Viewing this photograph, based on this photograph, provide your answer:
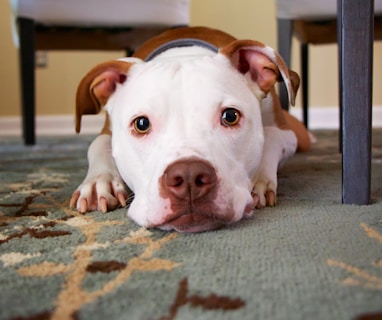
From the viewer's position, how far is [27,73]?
8.99 feet

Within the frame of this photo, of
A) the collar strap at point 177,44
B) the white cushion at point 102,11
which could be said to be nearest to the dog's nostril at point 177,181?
the collar strap at point 177,44

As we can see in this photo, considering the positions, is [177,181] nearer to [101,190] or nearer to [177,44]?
[101,190]

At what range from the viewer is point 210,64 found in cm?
121

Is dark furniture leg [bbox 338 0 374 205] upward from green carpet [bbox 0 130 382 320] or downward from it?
upward

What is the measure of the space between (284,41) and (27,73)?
1271 millimetres

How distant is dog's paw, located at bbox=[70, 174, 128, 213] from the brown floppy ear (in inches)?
5.4

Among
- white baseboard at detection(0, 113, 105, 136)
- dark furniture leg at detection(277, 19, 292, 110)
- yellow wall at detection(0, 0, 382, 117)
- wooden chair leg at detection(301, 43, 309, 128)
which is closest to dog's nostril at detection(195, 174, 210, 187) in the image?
dark furniture leg at detection(277, 19, 292, 110)

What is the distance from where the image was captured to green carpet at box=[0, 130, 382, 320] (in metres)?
0.62

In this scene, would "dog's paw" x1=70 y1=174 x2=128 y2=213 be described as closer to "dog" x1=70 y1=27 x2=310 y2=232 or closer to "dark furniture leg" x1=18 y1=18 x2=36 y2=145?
"dog" x1=70 y1=27 x2=310 y2=232

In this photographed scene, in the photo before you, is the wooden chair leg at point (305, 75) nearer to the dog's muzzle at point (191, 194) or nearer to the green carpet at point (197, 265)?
the green carpet at point (197, 265)

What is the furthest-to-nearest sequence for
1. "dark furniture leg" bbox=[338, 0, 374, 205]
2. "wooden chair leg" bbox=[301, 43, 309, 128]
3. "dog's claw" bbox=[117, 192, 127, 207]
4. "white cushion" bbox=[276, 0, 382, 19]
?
"wooden chair leg" bbox=[301, 43, 309, 128] → "white cushion" bbox=[276, 0, 382, 19] → "dog's claw" bbox=[117, 192, 127, 207] → "dark furniture leg" bbox=[338, 0, 374, 205]

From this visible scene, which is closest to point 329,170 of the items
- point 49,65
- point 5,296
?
point 5,296

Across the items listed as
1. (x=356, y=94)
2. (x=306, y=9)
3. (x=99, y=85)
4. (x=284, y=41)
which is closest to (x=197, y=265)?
(x=356, y=94)

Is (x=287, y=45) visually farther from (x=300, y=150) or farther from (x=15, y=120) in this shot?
(x=15, y=120)
